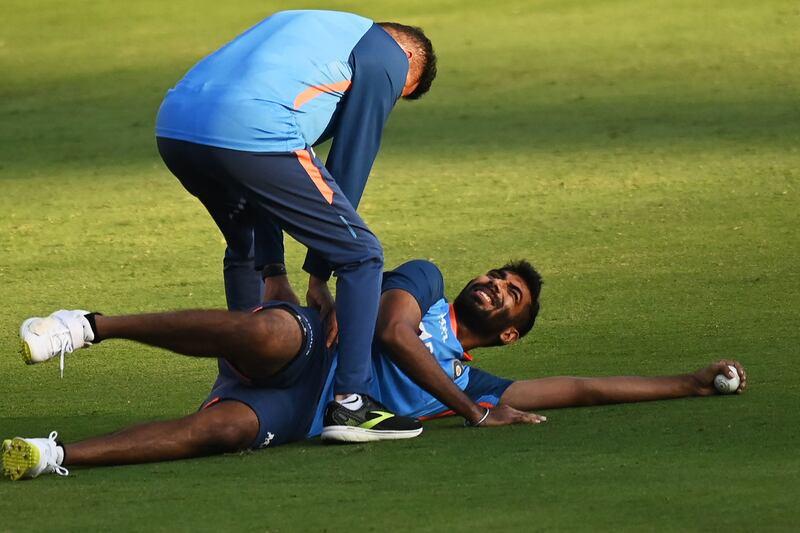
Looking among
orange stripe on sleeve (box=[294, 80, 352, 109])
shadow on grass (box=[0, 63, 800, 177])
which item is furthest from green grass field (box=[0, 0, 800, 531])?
orange stripe on sleeve (box=[294, 80, 352, 109])

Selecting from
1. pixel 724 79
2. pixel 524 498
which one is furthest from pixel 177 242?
pixel 724 79

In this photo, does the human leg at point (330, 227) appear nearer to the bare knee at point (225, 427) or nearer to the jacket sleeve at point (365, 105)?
the jacket sleeve at point (365, 105)

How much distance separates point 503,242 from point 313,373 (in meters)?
3.82

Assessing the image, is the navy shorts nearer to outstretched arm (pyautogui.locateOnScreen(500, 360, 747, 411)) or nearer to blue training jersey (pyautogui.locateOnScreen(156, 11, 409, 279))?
blue training jersey (pyautogui.locateOnScreen(156, 11, 409, 279))

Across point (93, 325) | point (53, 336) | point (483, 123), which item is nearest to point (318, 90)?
point (93, 325)

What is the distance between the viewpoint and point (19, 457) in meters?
4.46

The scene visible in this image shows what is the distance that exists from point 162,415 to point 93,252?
355cm

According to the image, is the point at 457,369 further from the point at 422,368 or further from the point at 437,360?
the point at 422,368

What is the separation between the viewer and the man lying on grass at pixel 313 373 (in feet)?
15.4

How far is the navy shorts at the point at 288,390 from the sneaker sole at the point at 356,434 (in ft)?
0.40

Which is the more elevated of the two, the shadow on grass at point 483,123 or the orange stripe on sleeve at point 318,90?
the orange stripe on sleeve at point 318,90

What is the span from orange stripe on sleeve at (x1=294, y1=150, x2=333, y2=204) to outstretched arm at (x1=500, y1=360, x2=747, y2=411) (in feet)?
3.33

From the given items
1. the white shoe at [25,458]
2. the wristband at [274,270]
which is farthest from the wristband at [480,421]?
the white shoe at [25,458]

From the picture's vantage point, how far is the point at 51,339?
4.67m
